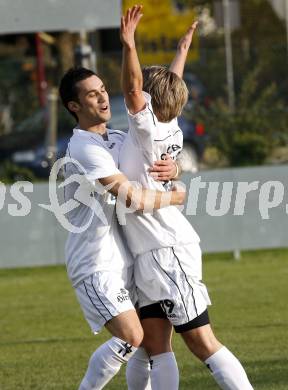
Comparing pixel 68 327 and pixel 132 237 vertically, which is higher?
pixel 132 237

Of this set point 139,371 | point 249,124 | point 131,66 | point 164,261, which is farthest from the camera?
point 249,124

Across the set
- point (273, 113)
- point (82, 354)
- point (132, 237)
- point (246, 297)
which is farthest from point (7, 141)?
point (132, 237)

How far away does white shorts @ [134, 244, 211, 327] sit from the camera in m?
6.16

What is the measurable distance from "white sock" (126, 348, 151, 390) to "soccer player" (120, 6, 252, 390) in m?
0.14

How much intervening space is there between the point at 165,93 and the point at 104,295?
3.51ft

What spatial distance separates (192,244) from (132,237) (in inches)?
12.4

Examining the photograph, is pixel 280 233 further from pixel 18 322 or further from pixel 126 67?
pixel 126 67

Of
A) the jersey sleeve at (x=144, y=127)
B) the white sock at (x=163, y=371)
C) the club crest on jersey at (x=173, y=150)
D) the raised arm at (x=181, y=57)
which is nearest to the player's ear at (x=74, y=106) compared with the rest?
the jersey sleeve at (x=144, y=127)

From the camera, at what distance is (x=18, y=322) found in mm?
11266

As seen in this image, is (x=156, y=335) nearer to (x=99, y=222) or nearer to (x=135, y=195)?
(x=99, y=222)

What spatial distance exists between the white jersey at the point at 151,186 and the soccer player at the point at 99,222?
0.08 m

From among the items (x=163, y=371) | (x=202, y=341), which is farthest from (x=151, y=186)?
(x=163, y=371)

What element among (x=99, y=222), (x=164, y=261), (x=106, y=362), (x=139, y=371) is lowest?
(x=139, y=371)

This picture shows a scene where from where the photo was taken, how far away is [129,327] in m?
6.12
